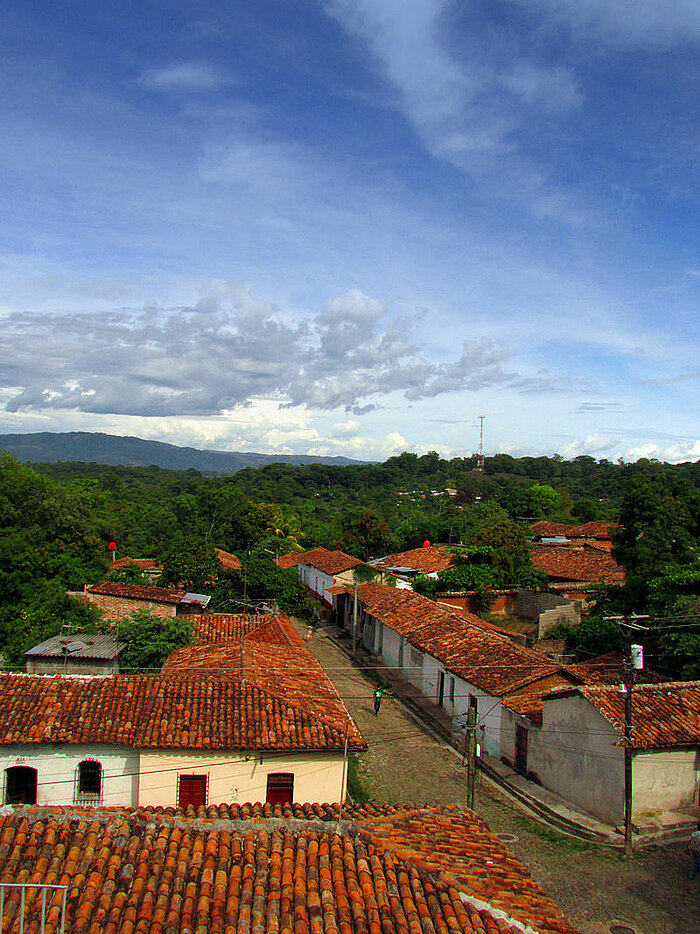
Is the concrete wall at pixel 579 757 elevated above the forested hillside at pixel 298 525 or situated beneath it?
situated beneath

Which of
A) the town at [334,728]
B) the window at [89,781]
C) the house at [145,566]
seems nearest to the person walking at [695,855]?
the town at [334,728]

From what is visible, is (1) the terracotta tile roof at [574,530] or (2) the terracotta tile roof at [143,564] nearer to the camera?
(2) the terracotta tile roof at [143,564]

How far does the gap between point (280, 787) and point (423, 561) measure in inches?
1144

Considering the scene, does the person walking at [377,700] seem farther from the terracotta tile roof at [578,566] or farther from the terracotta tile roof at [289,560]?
the terracotta tile roof at [289,560]

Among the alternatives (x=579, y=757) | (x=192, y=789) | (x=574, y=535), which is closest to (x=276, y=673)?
(x=192, y=789)

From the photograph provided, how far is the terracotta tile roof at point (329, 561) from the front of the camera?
1508 inches

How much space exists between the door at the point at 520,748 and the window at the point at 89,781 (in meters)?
9.90

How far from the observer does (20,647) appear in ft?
69.3

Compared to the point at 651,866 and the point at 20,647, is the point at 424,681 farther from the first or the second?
the point at 20,647

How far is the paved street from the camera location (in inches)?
407

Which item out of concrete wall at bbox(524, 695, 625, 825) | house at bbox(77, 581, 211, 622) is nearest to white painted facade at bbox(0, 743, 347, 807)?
concrete wall at bbox(524, 695, 625, 825)

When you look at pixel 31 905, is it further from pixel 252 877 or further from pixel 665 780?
pixel 665 780

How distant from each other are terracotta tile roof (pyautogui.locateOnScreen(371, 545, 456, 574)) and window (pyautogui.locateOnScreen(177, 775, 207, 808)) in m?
26.3

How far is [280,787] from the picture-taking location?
12359 millimetres
